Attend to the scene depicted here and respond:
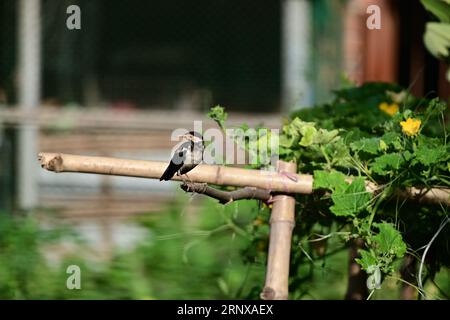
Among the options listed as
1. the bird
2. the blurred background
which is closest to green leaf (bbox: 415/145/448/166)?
the bird

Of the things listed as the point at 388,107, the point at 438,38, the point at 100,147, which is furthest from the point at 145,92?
the point at 438,38

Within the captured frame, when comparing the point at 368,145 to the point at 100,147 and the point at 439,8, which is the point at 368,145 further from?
the point at 100,147

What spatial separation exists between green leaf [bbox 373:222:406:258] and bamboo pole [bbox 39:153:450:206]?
0.12 m

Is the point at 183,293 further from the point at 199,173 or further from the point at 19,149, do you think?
the point at 19,149

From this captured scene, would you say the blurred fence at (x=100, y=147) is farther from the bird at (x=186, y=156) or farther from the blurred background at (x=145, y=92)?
the bird at (x=186, y=156)

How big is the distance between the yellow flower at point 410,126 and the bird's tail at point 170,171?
463 mm

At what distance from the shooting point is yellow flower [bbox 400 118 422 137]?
166cm

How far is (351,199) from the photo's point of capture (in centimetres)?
165

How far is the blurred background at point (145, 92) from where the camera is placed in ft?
10.1

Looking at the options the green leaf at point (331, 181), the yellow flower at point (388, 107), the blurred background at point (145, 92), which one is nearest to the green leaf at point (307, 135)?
the green leaf at point (331, 181)

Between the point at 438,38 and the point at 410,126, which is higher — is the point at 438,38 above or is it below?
above

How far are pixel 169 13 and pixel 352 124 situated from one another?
4273 mm

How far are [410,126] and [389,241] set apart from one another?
0.24 metres

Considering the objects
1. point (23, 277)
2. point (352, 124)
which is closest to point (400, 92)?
point (352, 124)
